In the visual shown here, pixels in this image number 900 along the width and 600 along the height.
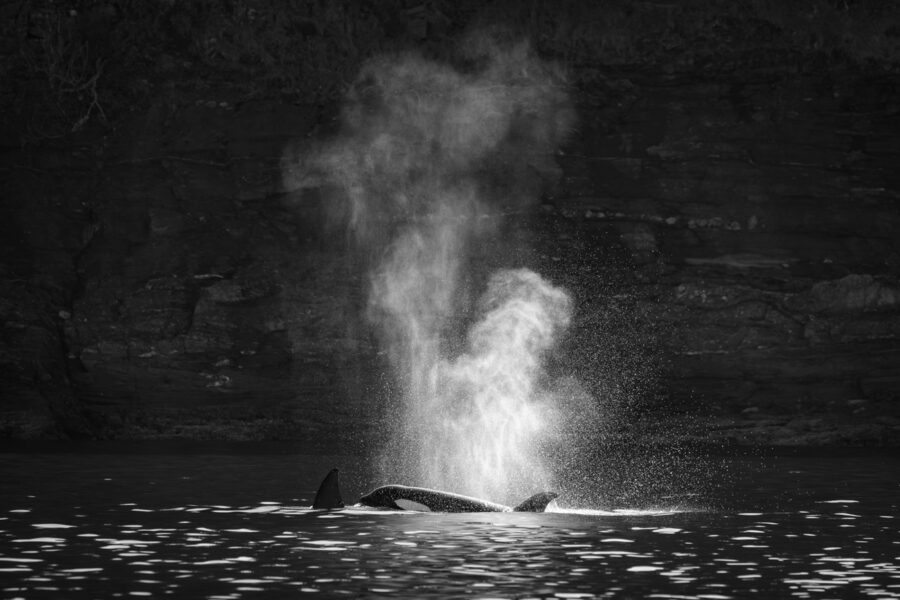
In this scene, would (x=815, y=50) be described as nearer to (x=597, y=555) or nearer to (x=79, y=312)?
(x=79, y=312)

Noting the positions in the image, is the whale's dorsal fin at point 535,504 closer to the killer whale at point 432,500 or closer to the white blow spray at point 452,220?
the killer whale at point 432,500

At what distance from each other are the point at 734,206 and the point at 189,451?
22.0 meters

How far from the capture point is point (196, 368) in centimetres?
4844

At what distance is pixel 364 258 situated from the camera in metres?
52.3

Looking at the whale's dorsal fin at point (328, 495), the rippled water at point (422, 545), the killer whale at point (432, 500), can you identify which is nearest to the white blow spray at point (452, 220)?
the rippled water at point (422, 545)

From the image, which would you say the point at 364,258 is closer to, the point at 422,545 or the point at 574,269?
the point at 574,269

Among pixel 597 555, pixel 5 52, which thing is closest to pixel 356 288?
pixel 5 52

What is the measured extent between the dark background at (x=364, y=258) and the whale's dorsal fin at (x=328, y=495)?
1994 cm

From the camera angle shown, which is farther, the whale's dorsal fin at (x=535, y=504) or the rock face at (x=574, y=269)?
the rock face at (x=574, y=269)

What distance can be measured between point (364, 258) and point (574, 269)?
7.84 meters

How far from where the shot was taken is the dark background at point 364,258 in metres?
48.0

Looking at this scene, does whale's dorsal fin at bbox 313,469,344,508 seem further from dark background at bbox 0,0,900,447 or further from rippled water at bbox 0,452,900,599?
dark background at bbox 0,0,900,447

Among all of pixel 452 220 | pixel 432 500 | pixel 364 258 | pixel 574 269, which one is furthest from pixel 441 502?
pixel 452 220

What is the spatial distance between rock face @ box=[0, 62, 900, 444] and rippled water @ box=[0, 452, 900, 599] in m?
14.1
